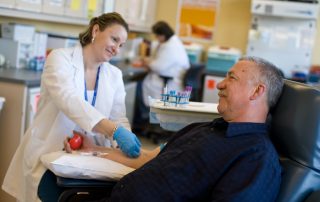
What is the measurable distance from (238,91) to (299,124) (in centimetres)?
25

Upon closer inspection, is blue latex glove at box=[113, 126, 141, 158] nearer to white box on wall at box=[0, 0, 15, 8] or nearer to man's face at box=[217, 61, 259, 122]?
man's face at box=[217, 61, 259, 122]

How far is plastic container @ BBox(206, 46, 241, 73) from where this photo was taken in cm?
495

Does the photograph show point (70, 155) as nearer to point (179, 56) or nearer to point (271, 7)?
point (179, 56)

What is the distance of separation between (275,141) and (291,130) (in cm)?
13

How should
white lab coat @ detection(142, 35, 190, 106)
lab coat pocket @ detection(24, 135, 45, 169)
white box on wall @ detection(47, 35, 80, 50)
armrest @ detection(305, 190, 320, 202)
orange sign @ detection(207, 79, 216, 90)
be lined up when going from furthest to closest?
orange sign @ detection(207, 79, 216, 90), white lab coat @ detection(142, 35, 190, 106), white box on wall @ detection(47, 35, 80, 50), lab coat pocket @ detection(24, 135, 45, 169), armrest @ detection(305, 190, 320, 202)

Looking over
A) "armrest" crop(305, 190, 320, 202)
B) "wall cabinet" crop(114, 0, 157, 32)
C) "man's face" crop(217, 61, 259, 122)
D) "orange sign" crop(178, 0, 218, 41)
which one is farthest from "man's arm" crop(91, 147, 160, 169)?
"orange sign" crop(178, 0, 218, 41)

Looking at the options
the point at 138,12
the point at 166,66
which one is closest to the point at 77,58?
the point at 166,66

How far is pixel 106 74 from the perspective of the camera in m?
2.05

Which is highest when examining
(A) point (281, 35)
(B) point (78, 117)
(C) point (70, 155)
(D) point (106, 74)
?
(A) point (281, 35)

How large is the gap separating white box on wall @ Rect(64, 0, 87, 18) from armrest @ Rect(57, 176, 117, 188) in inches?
83.8

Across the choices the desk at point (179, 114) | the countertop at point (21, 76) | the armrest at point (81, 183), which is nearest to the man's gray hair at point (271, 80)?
the desk at point (179, 114)

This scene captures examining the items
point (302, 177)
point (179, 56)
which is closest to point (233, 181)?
point (302, 177)

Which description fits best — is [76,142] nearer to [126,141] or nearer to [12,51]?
[126,141]

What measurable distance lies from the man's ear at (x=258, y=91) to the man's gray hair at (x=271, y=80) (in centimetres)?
2
